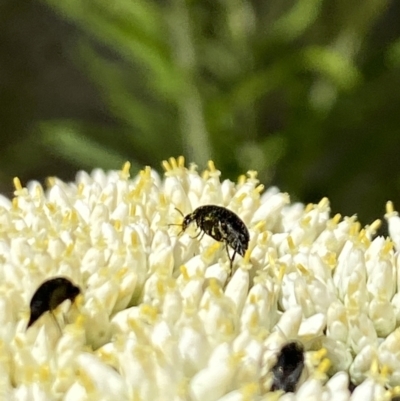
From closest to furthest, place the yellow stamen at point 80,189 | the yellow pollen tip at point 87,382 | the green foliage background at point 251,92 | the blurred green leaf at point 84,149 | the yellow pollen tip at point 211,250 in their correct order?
1. the yellow pollen tip at point 87,382
2. the yellow pollen tip at point 211,250
3. the yellow stamen at point 80,189
4. the green foliage background at point 251,92
5. the blurred green leaf at point 84,149

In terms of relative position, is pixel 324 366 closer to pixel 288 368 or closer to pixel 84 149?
pixel 288 368

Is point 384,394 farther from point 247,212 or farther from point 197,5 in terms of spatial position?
point 197,5

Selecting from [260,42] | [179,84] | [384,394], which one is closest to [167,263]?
[384,394]

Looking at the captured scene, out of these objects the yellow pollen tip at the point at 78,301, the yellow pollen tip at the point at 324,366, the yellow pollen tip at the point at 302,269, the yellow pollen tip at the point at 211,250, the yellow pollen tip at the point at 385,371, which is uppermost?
the yellow pollen tip at the point at 211,250

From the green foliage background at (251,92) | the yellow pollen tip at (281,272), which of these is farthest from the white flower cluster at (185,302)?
the green foliage background at (251,92)

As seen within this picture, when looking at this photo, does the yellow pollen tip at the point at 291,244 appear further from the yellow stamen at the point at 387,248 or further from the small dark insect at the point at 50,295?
the small dark insect at the point at 50,295

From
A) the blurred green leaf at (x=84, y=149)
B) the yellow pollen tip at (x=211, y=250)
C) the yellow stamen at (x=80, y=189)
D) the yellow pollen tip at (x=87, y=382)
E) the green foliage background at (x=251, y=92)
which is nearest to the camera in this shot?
the yellow pollen tip at (x=87, y=382)

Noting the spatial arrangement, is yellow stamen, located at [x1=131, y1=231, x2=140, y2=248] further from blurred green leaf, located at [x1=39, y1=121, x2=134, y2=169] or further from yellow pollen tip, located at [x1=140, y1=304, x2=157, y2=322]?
blurred green leaf, located at [x1=39, y1=121, x2=134, y2=169]
